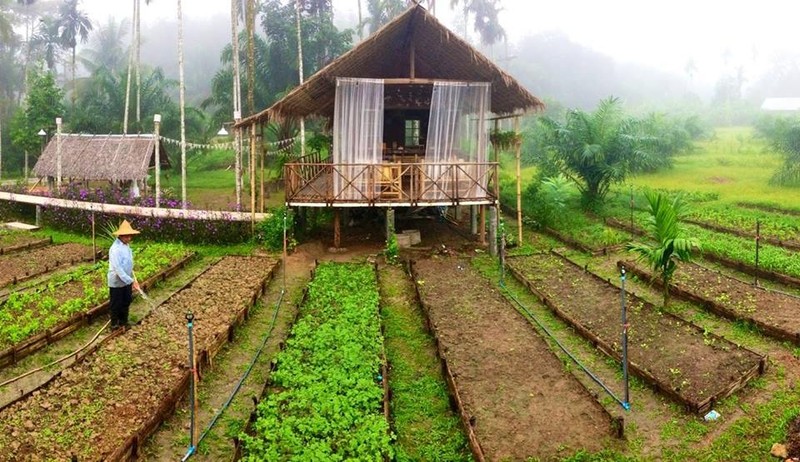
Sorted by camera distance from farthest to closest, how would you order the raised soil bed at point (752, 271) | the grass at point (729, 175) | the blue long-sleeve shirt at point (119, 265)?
the grass at point (729, 175) → the raised soil bed at point (752, 271) → the blue long-sleeve shirt at point (119, 265)

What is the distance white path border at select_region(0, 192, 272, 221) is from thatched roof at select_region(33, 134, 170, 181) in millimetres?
2386

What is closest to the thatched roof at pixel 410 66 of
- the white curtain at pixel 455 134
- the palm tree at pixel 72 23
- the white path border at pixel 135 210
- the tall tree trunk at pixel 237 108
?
the white curtain at pixel 455 134

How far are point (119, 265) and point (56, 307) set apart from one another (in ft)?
6.16

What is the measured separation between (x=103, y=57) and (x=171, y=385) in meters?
49.8

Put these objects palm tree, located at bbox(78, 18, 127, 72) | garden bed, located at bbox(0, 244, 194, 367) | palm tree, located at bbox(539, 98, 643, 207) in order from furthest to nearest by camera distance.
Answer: palm tree, located at bbox(78, 18, 127, 72), palm tree, located at bbox(539, 98, 643, 207), garden bed, located at bbox(0, 244, 194, 367)

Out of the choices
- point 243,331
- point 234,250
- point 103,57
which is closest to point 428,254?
point 234,250

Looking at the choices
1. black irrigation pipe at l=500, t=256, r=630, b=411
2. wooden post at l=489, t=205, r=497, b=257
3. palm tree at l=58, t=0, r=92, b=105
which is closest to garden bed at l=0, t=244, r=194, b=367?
black irrigation pipe at l=500, t=256, r=630, b=411

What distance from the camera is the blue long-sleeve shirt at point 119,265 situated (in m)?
9.28

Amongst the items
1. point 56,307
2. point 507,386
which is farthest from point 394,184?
point 507,386

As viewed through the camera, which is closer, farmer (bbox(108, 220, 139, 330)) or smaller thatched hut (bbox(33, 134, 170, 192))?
farmer (bbox(108, 220, 139, 330))

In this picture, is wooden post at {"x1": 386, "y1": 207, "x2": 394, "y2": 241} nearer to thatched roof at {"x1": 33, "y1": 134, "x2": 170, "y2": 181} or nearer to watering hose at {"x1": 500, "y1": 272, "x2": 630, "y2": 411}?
watering hose at {"x1": 500, "y1": 272, "x2": 630, "y2": 411}

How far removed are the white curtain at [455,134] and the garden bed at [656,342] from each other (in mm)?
3327

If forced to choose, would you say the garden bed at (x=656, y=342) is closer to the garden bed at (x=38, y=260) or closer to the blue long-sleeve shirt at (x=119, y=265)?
the blue long-sleeve shirt at (x=119, y=265)

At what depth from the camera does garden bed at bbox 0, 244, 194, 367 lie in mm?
8727
